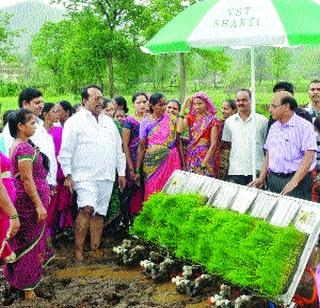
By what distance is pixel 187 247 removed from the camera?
566 centimetres

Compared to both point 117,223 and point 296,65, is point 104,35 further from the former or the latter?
point 117,223

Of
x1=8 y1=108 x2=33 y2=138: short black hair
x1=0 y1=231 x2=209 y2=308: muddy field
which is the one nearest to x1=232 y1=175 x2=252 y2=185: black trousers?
x1=0 y1=231 x2=209 y2=308: muddy field

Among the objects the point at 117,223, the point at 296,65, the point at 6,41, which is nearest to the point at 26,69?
the point at 296,65

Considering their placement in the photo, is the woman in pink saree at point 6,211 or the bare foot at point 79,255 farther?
the bare foot at point 79,255

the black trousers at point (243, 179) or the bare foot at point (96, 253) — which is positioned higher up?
the black trousers at point (243, 179)

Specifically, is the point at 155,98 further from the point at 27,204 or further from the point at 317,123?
the point at 27,204

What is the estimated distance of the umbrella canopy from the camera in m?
5.43

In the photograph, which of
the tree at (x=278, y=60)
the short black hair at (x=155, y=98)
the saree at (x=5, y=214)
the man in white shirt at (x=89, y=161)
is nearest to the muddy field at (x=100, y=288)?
the man in white shirt at (x=89, y=161)

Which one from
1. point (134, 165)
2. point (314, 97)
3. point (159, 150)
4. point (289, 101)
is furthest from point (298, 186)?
point (134, 165)

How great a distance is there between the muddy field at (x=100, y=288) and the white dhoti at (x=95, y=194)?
0.53 m

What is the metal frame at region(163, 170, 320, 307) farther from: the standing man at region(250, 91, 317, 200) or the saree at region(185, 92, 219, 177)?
the saree at region(185, 92, 219, 177)

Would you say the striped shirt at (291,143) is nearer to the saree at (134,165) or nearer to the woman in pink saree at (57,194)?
the saree at (134,165)

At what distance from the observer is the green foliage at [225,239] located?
182 inches

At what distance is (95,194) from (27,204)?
1388mm
